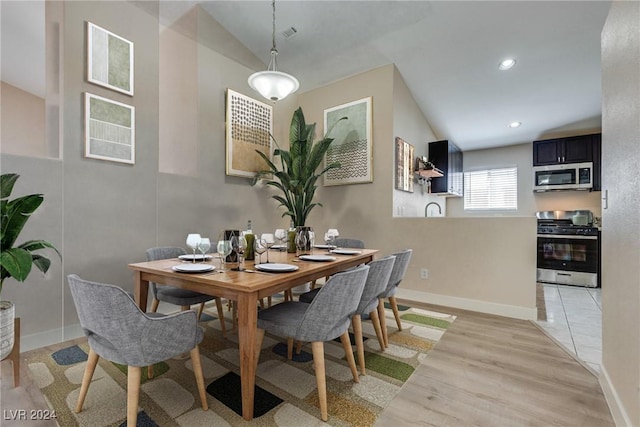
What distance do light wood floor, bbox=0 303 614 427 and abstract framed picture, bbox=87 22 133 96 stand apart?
240 centimetres

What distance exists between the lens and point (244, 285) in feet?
4.58

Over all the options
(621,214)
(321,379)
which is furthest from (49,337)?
(621,214)

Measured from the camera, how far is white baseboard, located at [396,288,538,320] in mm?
3033

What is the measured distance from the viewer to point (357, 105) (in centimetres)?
408

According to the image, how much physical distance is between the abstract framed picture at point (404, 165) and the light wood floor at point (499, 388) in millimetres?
2140

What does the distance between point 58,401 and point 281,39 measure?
410cm

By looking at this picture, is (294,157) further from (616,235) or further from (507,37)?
(616,235)

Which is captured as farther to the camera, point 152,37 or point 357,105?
point 357,105

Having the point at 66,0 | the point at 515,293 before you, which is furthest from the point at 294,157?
the point at 515,293

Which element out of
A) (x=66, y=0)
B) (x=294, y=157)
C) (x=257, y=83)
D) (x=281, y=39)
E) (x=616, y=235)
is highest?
(x=281, y=39)

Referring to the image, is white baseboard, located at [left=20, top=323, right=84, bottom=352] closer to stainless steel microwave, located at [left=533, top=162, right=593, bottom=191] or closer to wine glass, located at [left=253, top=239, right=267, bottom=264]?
wine glass, located at [left=253, top=239, right=267, bottom=264]

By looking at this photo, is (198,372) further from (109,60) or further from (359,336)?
(109,60)

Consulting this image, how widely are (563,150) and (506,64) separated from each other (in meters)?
2.57

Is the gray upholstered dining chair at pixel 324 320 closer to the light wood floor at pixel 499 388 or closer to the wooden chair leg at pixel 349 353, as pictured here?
the wooden chair leg at pixel 349 353
